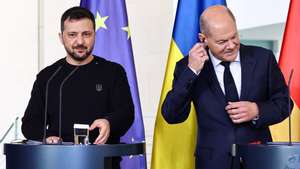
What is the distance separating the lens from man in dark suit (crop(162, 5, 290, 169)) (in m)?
2.35

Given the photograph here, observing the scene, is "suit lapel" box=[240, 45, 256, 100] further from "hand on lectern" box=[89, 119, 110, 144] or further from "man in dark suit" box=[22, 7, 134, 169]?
"hand on lectern" box=[89, 119, 110, 144]

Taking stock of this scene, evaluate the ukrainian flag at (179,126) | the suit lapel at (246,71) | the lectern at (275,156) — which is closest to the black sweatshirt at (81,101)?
the suit lapel at (246,71)

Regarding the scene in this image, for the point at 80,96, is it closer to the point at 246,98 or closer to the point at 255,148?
the point at 246,98

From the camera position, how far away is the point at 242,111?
2268 mm

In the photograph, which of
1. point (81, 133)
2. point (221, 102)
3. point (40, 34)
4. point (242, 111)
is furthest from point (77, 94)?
point (40, 34)

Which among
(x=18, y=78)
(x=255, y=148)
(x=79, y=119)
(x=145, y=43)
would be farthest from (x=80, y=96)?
(x=145, y=43)

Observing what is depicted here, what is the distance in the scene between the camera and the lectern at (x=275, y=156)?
1852 mm

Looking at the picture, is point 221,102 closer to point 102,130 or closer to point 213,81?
point 213,81

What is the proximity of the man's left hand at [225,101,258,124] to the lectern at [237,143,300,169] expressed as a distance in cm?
37

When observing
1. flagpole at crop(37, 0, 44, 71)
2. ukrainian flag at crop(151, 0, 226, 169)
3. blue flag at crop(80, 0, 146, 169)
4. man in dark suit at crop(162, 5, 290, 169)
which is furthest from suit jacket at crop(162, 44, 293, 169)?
flagpole at crop(37, 0, 44, 71)

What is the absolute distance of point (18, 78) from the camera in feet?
11.8

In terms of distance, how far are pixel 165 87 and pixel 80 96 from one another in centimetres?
99

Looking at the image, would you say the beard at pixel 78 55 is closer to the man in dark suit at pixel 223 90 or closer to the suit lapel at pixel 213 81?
the man in dark suit at pixel 223 90

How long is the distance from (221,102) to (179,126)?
36.8 inches
